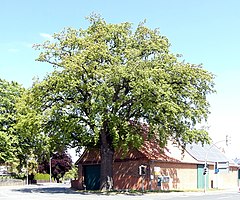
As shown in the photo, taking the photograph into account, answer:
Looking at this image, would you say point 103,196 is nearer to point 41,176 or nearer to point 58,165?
point 41,176

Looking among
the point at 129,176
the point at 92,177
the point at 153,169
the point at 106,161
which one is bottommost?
the point at 92,177

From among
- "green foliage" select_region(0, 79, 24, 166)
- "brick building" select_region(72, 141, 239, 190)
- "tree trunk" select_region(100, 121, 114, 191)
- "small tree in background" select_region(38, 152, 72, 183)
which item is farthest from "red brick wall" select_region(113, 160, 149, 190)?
"small tree in background" select_region(38, 152, 72, 183)

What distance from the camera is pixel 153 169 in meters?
43.2

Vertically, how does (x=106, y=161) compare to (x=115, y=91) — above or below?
below

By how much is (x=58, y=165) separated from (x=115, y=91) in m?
43.5

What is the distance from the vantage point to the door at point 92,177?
160 feet

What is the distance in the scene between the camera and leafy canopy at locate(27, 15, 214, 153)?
115 ft

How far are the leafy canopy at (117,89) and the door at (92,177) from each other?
10.0 meters

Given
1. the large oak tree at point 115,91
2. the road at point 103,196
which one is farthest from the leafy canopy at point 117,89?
the road at point 103,196

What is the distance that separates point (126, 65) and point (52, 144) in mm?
10235

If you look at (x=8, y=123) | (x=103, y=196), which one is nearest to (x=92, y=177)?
(x=8, y=123)

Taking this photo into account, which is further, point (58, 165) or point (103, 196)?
point (58, 165)

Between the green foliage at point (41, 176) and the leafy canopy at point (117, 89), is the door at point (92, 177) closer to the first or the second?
the leafy canopy at point (117, 89)

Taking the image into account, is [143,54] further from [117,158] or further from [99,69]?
[117,158]
